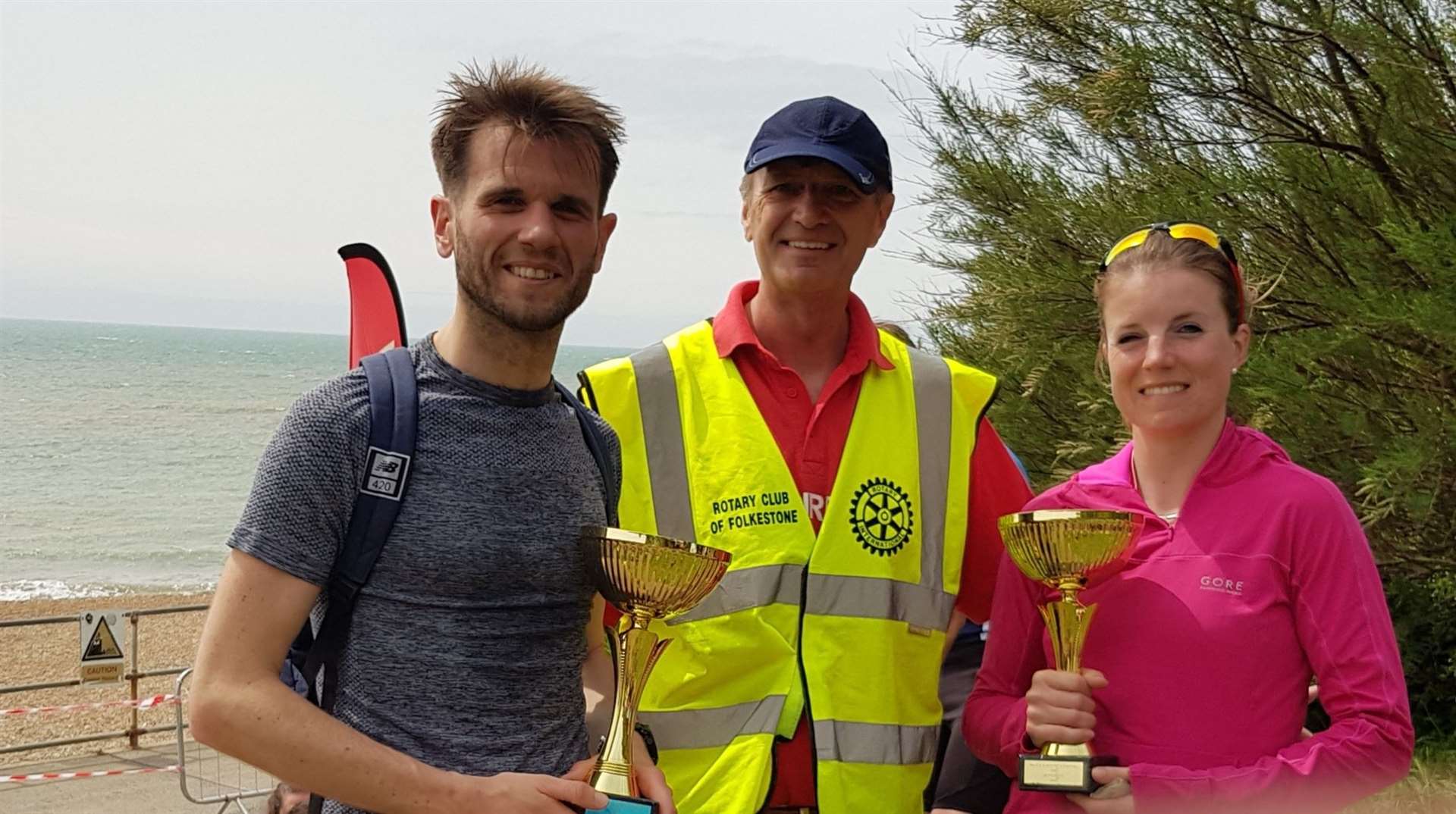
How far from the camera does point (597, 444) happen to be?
243 centimetres

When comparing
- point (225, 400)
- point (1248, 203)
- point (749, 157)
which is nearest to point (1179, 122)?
point (1248, 203)

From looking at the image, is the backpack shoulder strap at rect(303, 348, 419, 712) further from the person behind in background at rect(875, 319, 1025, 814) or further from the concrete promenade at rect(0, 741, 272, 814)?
the concrete promenade at rect(0, 741, 272, 814)

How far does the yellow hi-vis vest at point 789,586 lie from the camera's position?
113 inches

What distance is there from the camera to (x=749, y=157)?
320 centimetres

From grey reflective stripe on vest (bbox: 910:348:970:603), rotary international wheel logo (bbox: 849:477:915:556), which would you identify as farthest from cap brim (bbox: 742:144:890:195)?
rotary international wheel logo (bbox: 849:477:915:556)

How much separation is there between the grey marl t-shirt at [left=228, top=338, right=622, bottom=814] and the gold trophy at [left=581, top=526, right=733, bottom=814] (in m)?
0.06

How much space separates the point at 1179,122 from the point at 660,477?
4.27 meters

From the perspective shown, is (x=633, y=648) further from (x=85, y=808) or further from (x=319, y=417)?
(x=85, y=808)

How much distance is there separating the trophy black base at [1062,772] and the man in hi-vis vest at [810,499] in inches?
21.7

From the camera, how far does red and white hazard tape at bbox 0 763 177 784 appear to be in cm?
1080

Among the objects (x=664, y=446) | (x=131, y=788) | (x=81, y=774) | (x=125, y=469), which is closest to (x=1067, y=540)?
(x=664, y=446)

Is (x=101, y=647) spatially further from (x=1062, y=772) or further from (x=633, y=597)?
(x=1062, y=772)

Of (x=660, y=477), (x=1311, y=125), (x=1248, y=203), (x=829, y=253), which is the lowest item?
(x=660, y=477)


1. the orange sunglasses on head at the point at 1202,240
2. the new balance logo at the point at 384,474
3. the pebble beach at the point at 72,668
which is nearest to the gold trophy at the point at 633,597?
the new balance logo at the point at 384,474
